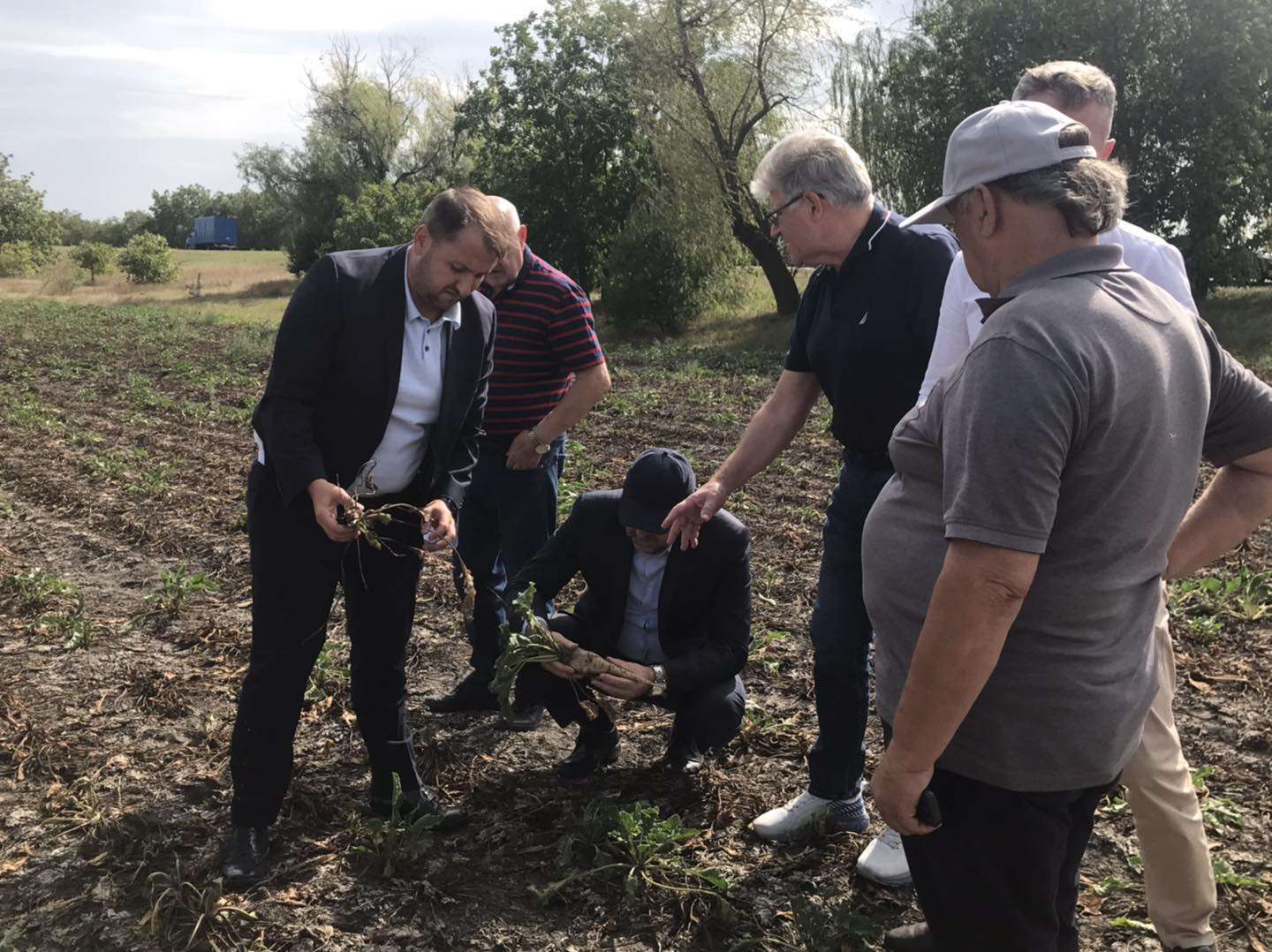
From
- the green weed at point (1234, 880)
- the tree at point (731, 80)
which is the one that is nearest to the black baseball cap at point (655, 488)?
the green weed at point (1234, 880)

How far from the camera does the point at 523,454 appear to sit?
4.21 m

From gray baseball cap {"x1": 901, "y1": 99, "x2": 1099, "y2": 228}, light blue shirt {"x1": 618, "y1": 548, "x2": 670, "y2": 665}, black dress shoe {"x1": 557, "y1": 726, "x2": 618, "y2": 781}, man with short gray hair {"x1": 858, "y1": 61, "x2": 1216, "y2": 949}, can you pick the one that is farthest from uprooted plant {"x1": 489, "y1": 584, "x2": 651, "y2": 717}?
gray baseball cap {"x1": 901, "y1": 99, "x2": 1099, "y2": 228}

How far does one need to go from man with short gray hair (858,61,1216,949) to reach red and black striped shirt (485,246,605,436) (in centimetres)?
182

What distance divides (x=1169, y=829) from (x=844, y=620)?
988 mm

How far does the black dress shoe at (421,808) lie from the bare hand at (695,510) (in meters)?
1.14

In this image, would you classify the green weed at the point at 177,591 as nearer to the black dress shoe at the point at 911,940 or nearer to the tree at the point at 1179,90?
the black dress shoe at the point at 911,940

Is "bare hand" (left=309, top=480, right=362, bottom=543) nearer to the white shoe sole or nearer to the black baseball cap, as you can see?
the black baseball cap

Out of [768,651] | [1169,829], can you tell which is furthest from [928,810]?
[768,651]

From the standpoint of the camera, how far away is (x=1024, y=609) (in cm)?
176

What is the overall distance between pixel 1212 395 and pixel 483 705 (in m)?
3.15

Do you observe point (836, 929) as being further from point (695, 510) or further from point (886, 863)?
point (695, 510)

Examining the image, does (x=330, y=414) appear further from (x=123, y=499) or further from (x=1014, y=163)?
(x=123, y=499)

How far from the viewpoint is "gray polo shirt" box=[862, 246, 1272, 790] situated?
1605 millimetres

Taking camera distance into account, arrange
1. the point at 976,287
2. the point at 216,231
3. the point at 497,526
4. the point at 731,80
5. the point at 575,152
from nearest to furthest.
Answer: the point at 976,287 → the point at 497,526 → the point at 731,80 → the point at 575,152 → the point at 216,231
